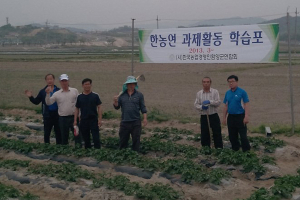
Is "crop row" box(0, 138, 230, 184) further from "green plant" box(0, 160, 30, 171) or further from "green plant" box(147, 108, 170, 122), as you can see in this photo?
"green plant" box(147, 108, 170, 122)

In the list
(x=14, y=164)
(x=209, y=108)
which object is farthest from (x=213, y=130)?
(x=14, y=164)

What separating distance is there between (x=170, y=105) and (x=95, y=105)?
22.7 ft

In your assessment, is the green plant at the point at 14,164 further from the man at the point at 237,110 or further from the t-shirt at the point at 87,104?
the man at the point at 237,110

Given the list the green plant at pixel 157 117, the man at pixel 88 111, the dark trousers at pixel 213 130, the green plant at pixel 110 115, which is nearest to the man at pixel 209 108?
the dark trousers at pixel 213 130

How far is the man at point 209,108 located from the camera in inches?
380

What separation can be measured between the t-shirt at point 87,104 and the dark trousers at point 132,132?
0.66 metres

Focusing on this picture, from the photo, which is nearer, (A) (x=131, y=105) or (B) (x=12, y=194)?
(B) (x=12, y=194)

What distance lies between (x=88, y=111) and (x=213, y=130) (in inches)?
102

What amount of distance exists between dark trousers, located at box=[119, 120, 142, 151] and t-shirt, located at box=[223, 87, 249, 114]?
1870mm

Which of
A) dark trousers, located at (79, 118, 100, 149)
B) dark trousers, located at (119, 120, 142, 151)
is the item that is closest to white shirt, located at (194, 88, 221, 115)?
dark trousers, located at (119, 120, 142, 151)

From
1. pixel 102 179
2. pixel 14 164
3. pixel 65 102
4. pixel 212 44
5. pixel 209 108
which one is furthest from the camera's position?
pixel 212 44

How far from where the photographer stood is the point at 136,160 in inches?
341

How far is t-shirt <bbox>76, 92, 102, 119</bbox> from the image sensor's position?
9.64m

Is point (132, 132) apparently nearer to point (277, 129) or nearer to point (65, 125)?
point (65, 125)
